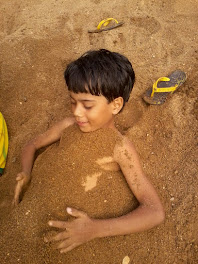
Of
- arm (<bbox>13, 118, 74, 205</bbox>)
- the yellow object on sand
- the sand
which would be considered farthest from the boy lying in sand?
the yellow object on sand

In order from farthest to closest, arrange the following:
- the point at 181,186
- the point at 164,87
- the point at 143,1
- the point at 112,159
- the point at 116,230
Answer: the point at 143,1 → the point at 164,87 → the point at 181,186 → the point at 112,159 → the point at 116,230

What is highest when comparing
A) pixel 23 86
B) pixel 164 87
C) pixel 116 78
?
pixel 116 78

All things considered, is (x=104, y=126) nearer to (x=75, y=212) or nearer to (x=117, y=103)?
(x=117, y=103)

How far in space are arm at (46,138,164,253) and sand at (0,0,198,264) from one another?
0.13 metres

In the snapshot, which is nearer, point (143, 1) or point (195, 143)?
point (195, 143)

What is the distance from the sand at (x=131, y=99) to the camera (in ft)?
5.55

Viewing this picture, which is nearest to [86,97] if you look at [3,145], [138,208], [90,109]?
[90,109]

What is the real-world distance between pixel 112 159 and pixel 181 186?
0.68m

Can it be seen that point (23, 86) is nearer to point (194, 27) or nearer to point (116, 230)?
point (116, 230)

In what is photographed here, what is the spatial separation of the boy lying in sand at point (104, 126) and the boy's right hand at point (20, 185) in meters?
0.40

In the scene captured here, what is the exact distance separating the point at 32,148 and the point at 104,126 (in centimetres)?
67

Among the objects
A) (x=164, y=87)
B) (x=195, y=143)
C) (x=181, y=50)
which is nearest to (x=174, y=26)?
(x=181, y=50)

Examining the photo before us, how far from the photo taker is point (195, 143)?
7.34 ft

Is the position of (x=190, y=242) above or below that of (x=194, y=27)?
below
